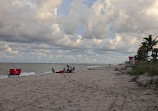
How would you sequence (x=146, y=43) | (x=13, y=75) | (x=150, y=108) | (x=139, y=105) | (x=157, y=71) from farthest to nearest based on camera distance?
(x=146, y=43), (x=13, y=75), (x=157, y=71), (x=139, y=105), (x=150, y=108)

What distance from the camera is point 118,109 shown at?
436 centimetres

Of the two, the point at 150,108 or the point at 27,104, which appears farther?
the point at 27,104

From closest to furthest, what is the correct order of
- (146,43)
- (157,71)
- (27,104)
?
(27,104), (157,71), (146,43)

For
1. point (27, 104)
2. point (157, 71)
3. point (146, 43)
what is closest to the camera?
point (27, 104)

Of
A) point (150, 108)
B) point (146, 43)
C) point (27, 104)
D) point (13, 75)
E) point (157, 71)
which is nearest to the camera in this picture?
point (150, 108)

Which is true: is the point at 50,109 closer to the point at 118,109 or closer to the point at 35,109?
the point at 35,109

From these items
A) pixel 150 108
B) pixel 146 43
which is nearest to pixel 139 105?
pixel 150 108

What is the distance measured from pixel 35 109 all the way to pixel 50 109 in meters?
0.48

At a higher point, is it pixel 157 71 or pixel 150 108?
pixel 157 71

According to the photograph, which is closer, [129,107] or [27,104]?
[129,107]

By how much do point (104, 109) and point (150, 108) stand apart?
1.43 meters

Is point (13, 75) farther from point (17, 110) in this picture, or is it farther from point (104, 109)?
point (104, 109)

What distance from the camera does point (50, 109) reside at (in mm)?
4438

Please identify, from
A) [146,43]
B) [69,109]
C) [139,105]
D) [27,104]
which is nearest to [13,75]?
[27,104]
